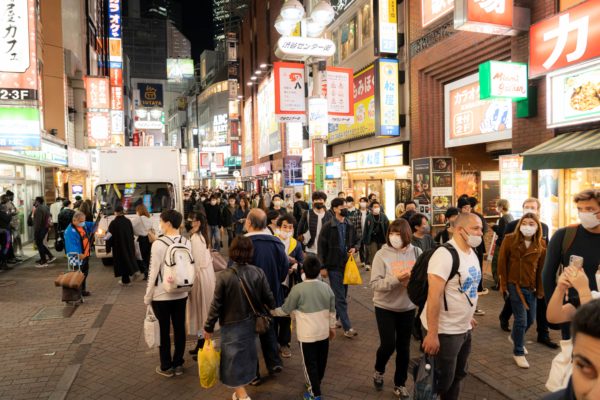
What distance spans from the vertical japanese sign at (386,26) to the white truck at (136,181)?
7.93 meters

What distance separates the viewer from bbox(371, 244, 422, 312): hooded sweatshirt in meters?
4.62

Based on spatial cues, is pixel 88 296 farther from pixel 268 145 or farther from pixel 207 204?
pixel 268 145

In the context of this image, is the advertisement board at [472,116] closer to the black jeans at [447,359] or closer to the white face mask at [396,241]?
the white face mask at [396,241]

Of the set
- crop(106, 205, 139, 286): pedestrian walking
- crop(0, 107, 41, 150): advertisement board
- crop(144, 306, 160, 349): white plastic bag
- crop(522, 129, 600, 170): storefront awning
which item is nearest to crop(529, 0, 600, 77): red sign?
crop(522, 129, 600, 170): storefront awning

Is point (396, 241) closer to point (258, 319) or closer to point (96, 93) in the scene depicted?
point (258, 319)

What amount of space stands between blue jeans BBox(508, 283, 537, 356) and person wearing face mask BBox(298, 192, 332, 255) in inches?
128

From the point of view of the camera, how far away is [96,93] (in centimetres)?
2692

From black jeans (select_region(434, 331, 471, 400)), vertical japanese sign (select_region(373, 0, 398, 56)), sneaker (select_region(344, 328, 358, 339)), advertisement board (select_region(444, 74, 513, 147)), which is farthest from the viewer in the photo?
vertical japanese sign (select_region(373, 0, 398, 56))

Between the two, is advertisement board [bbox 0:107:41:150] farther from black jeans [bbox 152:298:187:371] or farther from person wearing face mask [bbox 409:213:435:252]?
person wearing face mask [bbox 409:213:435:252]

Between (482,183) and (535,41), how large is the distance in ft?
19.6

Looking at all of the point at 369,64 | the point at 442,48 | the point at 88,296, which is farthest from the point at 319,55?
the point at 88,296

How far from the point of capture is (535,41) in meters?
9.11

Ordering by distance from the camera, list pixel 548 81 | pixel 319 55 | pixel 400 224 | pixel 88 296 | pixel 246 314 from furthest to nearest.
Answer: pixel 319 55, pixel 88 296, pixel 548 81, pixel 400 224, pixel 246 314

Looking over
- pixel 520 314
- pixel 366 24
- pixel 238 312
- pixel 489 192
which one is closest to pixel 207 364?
pixel 238 312
